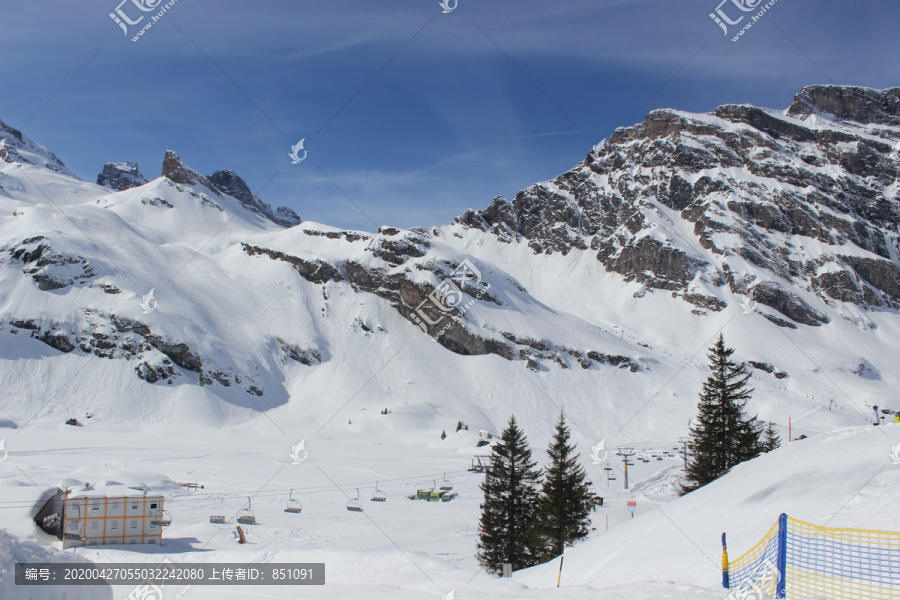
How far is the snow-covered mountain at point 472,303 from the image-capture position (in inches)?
3489

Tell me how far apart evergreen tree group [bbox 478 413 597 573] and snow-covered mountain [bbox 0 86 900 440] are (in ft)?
190

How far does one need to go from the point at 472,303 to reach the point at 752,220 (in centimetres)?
10387

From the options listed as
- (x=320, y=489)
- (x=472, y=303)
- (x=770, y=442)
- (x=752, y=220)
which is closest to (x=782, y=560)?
(x=770, y=442)

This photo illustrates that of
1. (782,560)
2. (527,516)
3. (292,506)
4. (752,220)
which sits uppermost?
(752,220)

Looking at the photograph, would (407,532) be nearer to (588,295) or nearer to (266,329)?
(266,329)

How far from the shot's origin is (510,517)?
27.0m

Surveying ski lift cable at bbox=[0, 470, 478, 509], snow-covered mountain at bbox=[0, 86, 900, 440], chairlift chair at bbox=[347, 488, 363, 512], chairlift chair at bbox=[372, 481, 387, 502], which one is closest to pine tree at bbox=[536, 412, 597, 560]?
chairlift chair at bbox=[347, 488, 363, 512]

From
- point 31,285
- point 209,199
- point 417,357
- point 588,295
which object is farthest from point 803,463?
point 209,199

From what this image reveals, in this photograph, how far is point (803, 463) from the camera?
16047 mm

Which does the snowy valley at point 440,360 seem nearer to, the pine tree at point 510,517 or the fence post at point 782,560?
the fence post at point 782,560

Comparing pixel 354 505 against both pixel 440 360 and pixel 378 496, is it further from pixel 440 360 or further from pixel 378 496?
pixel 440 360

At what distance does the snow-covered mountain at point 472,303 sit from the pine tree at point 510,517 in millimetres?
57372

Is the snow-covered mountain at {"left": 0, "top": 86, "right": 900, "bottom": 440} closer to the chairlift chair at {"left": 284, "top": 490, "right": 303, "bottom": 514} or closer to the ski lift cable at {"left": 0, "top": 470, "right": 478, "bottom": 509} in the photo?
the ski lift cable at {"left": 0, "top": 470, "right": 478, "bottom": 509}

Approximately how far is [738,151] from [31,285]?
642ft
